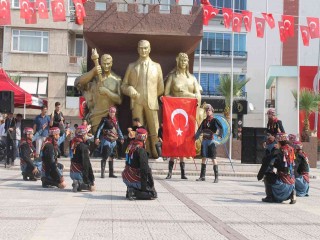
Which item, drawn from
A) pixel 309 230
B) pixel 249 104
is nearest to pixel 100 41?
pixel 309 230

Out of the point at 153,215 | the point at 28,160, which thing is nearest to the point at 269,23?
the point at 28,160

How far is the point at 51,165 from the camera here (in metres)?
12.3

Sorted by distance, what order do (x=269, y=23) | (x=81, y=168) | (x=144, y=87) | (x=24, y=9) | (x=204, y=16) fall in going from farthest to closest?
(x=269, y=23) → (x=24, y=9) → (x=204, y=16) → (x=144, y=87) → (x=81, y=168)

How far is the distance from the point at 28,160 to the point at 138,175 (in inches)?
155

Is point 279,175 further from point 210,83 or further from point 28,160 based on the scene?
point 210,83

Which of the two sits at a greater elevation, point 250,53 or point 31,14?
point 250,53

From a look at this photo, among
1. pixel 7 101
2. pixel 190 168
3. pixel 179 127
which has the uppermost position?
pixel 7 101

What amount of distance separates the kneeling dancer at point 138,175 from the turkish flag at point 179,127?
17.1 ft

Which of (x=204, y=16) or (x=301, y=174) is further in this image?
(x=204, y=16)

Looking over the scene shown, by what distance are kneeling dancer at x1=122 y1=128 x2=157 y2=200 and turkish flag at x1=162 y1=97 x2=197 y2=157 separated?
5227 mm

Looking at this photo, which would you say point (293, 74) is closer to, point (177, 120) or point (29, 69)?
point (29, 69)

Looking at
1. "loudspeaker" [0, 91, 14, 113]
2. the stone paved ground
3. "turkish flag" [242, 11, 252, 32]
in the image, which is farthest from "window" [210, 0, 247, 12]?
the stone paved ground

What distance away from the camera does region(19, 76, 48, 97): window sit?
1704 inches

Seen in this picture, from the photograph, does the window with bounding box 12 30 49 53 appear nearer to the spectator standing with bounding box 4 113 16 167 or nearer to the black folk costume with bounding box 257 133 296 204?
the spectator standing with bounding box 4 113 16 167
